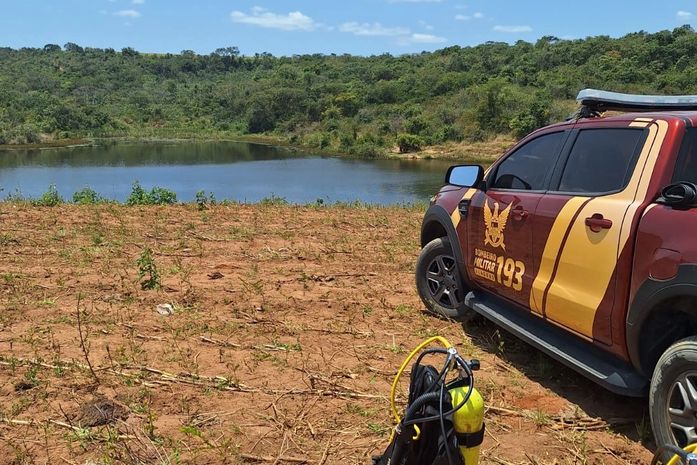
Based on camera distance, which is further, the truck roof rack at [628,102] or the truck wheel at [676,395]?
the truck roof rack at [628,102]

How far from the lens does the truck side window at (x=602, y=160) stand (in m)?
3.31

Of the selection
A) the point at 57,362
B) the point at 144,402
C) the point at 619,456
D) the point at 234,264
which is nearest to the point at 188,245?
the point at 234,264

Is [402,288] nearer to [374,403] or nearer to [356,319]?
[356,319]

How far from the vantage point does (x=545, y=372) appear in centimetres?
414

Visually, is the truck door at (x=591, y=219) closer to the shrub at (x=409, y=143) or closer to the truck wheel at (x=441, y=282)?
the truck wheel at (x=441, y=282)

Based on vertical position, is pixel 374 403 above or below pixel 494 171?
below

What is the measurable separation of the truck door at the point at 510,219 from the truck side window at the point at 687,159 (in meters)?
0.96

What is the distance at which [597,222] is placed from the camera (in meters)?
3.28

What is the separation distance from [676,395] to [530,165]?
192cm

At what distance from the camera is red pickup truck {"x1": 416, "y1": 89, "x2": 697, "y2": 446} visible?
2.80 m

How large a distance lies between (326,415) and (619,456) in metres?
1.56

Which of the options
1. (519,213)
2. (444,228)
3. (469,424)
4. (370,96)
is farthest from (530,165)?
(370,96)

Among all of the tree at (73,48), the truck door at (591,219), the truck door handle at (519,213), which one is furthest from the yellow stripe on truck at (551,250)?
the tree at (73,48)

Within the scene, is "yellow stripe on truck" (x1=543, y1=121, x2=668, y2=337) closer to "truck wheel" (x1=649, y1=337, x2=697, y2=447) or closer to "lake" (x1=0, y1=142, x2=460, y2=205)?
"truck wheel" (x1=649, y1=337, x2=697, y2=447)
